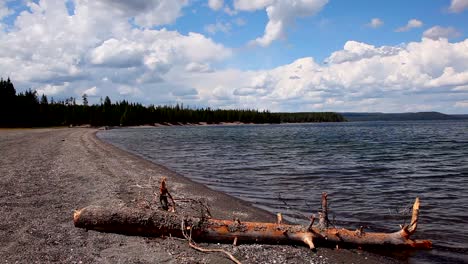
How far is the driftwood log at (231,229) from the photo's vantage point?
30.6 ft

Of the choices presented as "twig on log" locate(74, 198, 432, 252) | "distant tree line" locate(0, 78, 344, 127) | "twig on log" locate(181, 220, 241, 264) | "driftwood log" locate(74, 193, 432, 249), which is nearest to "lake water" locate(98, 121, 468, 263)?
"twig on log" locate(74, 198, 432, 252)

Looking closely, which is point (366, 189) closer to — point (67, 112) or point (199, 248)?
point (199, 248)

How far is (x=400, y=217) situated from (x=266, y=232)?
582 cm

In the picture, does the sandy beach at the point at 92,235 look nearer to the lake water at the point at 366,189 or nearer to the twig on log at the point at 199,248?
the twig on log at the point at 199,248

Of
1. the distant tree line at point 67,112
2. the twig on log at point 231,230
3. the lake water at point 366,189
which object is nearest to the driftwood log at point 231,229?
the twig on log at point 231,230

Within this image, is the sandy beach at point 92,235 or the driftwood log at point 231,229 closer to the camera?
the sandy beach at point 92,235

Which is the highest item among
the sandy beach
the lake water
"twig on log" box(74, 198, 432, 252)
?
"twig on log" box(74, 198, 432, 252)

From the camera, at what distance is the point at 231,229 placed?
30.7ft

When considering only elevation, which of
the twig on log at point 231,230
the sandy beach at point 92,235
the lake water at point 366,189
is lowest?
the lake water at point 366,189

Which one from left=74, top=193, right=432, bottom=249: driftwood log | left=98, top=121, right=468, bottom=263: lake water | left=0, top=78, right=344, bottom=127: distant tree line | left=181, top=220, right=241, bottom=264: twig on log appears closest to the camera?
left=181, top=220, right=241, bottom=264: twig on log

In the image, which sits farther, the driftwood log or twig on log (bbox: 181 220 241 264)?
the driftwood log

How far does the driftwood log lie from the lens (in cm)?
932

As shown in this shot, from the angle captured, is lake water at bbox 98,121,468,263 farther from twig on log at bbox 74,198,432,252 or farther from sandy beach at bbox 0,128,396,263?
sandy beach at bbox 0,128,396,263

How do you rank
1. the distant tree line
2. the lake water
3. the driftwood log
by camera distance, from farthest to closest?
the distant tree line, the lake water, the driftwood log
